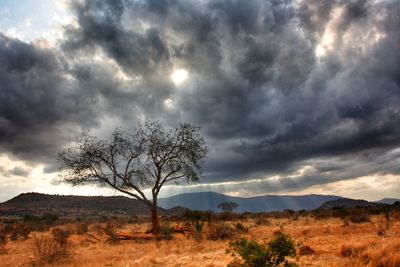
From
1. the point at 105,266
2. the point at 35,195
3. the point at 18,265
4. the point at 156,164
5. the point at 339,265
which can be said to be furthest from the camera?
the point at 35,195

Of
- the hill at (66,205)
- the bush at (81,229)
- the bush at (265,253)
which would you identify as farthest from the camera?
the hill at (66,205)

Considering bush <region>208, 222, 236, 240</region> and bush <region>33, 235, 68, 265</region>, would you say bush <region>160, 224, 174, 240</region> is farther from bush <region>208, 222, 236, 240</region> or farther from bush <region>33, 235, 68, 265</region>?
bush <region>33, 235, 68, 265</region>

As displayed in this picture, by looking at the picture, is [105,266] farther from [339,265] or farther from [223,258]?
[339,265]

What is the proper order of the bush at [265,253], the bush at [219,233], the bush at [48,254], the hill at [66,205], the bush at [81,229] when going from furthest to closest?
the hill at [66,205] → the bush at [81,229] → the bush at [219,233] → the bush at [48,254] → the bush at [265,253]

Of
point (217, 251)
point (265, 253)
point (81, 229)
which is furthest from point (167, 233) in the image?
point (265, 253)

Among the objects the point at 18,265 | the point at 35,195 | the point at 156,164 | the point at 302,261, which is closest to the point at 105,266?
the point at 18,265

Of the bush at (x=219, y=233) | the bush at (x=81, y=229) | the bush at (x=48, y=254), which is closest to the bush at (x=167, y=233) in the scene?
the bush at (x=219, y=233)

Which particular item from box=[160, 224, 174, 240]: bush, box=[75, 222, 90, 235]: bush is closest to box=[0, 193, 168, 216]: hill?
box=[75, 222, 90, 235]: bush

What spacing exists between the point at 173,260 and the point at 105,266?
2345mm

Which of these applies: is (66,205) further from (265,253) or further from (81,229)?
(265,253)

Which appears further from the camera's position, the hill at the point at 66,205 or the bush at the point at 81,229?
the hill at the point at 66,205

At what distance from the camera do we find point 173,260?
35.3 feet

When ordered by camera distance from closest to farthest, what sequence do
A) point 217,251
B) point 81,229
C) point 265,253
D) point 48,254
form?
point 265,253 → point 217,251 → point 48,254 → point 81,229

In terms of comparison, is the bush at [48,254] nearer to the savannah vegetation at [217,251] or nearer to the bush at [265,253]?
the savannah vegetation at [217,251]
